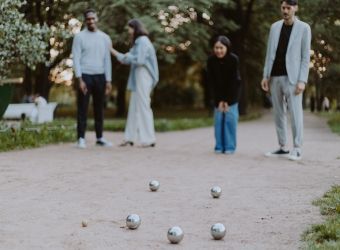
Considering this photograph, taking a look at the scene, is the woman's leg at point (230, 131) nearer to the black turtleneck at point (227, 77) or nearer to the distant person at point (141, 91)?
the black turtleneck at point (227, 77)

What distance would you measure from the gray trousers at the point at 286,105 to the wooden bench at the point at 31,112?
1282cm

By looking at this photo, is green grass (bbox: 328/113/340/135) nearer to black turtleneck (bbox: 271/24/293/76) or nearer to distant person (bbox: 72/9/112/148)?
black turtleneck (bbox: 271/24/293/76)

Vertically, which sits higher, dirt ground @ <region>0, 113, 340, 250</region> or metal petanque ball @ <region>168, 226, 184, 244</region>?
metal petanque ball @ <region>168, 226, 184, 244</region>

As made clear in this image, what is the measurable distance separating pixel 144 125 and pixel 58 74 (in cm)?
2181

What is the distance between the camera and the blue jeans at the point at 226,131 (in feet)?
36.2

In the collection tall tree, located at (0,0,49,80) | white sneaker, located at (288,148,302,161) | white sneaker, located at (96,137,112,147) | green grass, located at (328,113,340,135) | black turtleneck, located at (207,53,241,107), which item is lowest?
green grass, located at (328,113,340,135)

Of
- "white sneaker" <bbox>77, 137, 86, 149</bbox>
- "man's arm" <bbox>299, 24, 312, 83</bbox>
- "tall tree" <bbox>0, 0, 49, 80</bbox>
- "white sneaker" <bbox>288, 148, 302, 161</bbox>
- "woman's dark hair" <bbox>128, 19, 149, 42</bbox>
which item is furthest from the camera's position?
"woman's dark hair" <bbox>128, 19, 149, 42</bbox>

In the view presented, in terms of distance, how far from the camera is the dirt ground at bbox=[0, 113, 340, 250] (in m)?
4.55

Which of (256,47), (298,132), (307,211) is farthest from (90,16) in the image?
(256,47)

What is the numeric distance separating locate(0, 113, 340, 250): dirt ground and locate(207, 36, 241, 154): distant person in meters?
0.38

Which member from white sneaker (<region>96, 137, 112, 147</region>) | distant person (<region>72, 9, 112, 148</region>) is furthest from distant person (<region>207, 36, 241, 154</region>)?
white sneaker (<region>96, 137, 112, 147</region>)

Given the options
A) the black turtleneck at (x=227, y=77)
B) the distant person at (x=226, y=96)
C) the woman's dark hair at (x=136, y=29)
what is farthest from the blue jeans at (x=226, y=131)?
the woman's dark hair at (x=136, y=29)

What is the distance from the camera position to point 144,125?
12.1 meters

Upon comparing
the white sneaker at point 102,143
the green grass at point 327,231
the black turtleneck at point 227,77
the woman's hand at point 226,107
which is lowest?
the white sneaker at point 102,143
